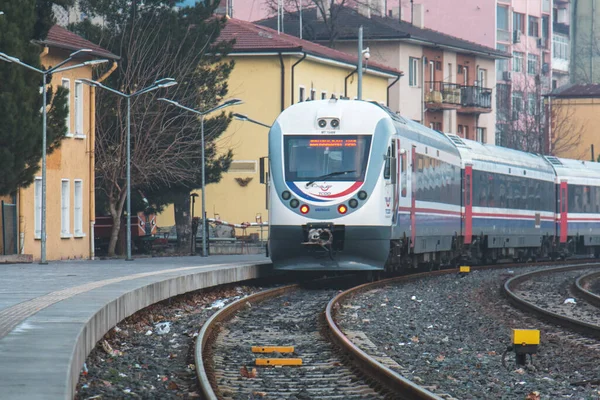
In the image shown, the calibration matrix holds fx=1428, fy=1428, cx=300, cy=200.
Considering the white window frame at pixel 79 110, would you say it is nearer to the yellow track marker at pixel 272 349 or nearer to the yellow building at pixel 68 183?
the yellow building at pixel 68 183

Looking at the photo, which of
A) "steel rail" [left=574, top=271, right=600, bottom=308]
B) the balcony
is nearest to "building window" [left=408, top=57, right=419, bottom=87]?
the balcony

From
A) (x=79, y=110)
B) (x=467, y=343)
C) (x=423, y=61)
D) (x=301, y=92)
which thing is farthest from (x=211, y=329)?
(x=423, y=61)

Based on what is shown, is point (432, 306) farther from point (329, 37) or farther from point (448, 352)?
point (329, 37)

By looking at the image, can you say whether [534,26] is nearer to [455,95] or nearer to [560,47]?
[560,47]

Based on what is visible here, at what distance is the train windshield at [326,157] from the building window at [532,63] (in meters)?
88.6

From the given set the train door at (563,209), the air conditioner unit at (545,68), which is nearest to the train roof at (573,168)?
the train door at (563,209)

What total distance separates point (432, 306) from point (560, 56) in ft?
351

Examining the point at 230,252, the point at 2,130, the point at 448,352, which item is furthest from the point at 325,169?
the point at 230,252

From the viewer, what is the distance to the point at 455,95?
78.9 meters

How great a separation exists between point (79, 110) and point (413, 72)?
33377 mm

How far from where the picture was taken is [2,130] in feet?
120

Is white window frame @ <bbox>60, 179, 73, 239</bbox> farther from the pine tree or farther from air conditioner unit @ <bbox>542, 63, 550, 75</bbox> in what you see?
air conditioner unit @ <bbox>542, 63, 550, 75</bbox>

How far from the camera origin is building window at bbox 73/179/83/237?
45.9m

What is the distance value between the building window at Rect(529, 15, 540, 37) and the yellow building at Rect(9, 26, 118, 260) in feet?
233
